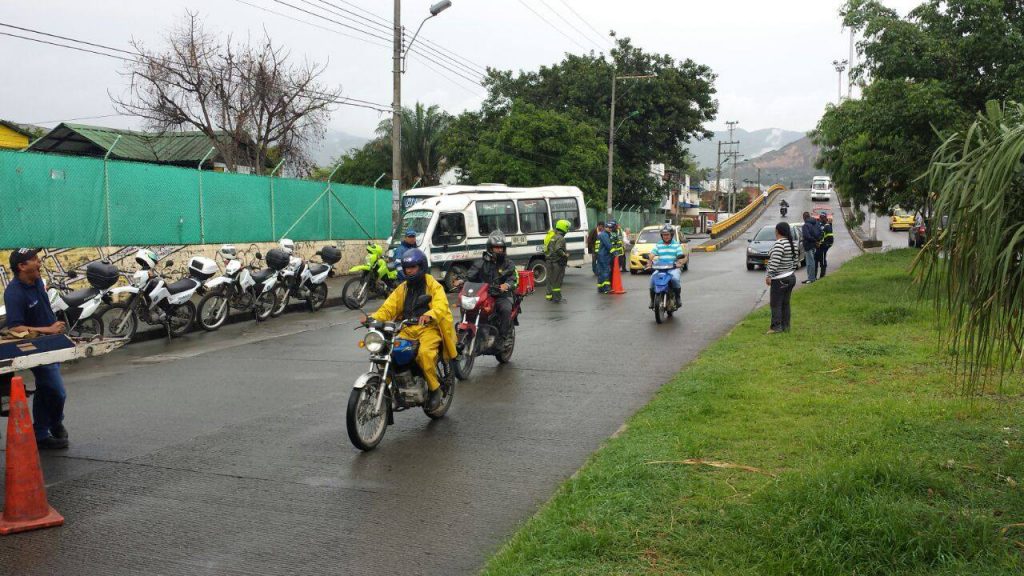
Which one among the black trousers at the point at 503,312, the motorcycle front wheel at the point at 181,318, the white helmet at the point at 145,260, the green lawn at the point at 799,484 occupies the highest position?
the white helmet at the point at 145,260

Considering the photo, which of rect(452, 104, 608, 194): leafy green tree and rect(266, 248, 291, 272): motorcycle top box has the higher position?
rect(452, 104, 608, 194): leafy green tree

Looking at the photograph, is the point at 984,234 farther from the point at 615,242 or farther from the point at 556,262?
the point at 615,242

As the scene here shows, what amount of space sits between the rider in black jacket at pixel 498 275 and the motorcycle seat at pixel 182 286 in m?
5.46

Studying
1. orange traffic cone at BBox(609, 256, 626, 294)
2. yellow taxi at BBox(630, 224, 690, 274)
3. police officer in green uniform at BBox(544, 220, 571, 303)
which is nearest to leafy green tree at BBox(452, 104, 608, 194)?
yellow taxi at BBox(630, 224, 690, 274)

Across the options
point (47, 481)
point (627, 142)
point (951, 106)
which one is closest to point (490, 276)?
point (47, 481)

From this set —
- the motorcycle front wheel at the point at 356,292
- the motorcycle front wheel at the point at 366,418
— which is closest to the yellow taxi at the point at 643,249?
the motorcycle front wheel at the point at 356,292

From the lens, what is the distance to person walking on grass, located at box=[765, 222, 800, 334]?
12.0m

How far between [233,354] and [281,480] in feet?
20.2

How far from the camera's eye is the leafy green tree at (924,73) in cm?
1462

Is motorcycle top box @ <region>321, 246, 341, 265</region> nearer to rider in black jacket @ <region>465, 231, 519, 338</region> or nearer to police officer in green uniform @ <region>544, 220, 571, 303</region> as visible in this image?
police officer in green uniform @ <region>544, 220, 571, 303</region>

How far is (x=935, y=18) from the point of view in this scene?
15.8 m

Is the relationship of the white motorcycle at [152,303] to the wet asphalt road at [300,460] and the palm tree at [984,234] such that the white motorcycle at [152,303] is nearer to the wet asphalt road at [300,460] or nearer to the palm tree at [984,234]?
the wet asphalt road at [300,460]

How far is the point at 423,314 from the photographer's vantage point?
24.0 ft

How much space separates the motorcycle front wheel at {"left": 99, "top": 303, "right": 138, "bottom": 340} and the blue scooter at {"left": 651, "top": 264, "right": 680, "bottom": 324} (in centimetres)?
845
